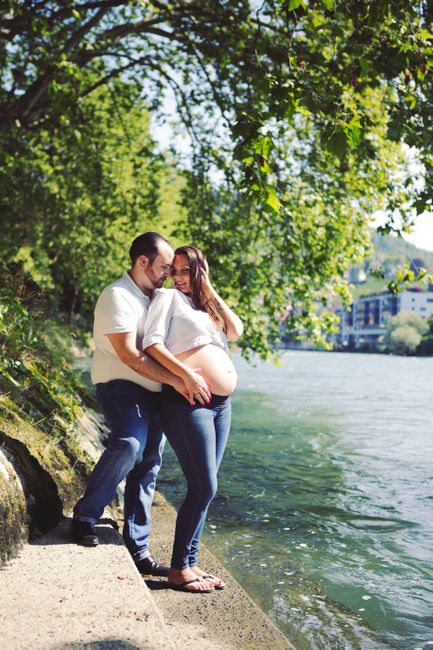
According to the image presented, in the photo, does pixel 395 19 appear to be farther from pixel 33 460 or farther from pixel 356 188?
pixel 356 188

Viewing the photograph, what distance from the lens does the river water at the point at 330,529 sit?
5.14m

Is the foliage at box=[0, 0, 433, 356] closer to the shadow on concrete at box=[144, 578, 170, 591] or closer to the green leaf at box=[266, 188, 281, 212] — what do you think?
the green leaf at box=[266, 188, 281, 212]

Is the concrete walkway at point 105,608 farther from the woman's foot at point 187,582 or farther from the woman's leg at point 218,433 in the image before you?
the woman's leg at point 218,433

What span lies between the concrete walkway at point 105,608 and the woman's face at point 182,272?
1.72 metres

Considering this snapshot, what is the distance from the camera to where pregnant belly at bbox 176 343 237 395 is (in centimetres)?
438

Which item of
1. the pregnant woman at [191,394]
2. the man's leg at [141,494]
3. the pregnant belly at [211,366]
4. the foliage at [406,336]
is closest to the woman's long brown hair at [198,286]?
the pregnant woman at [191,394]

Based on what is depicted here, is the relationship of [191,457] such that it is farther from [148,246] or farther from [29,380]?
[29,380]

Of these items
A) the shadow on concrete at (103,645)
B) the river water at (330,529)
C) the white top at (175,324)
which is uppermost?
the white top at (175,324)

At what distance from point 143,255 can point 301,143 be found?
35.8 ft

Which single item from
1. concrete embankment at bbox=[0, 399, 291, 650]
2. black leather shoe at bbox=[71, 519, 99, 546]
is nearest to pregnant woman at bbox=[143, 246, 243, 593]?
concrete embankment at bbox=[0, 399, 291, 650]

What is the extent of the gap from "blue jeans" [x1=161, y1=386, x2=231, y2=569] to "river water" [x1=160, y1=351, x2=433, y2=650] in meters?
1.02

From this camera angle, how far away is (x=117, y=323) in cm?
431

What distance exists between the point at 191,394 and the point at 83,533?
114 cm

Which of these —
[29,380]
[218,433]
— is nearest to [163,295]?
[218,433]
